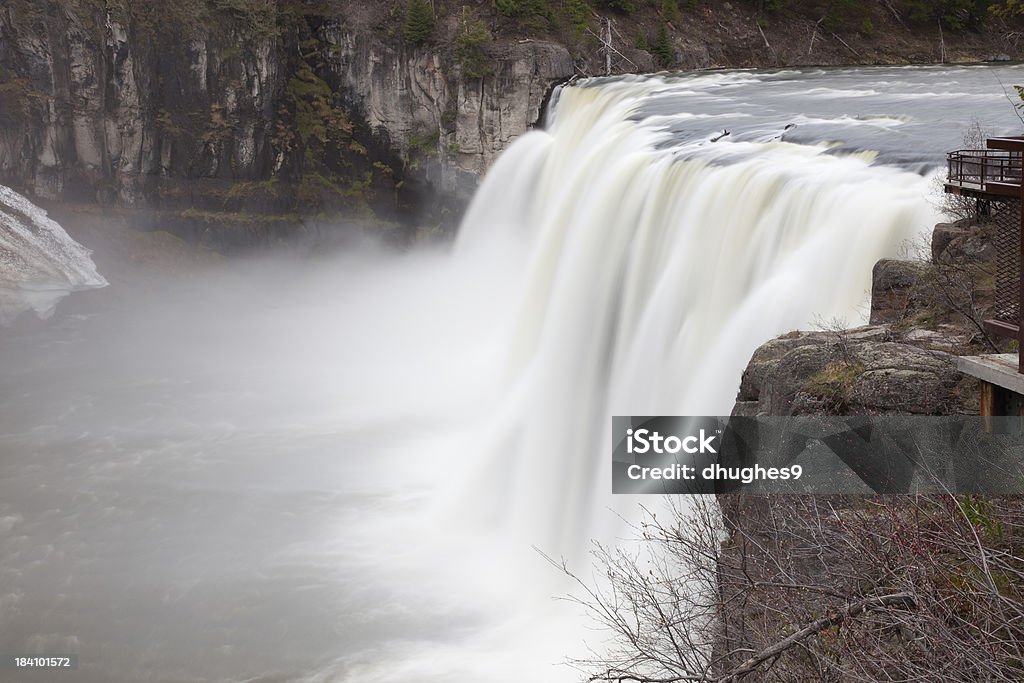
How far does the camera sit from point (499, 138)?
38.4 m

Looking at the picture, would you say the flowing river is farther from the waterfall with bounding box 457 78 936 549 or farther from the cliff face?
the cliff face

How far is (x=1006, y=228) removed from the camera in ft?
43.5

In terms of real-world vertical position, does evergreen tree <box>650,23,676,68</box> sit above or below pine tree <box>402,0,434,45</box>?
below

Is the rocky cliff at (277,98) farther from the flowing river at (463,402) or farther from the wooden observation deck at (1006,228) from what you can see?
the wooden observation deck at (1006,228)

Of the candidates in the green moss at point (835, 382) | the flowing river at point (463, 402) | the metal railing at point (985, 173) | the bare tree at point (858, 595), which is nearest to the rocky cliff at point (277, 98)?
the flowing river at point (463, 402)

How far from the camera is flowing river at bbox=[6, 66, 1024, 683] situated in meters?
17.1

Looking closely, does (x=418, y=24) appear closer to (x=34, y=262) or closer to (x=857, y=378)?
(x=34, y=262)

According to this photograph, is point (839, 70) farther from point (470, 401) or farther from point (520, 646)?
point (520, 646)

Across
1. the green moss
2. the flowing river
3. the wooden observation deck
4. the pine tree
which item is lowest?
the flowing river

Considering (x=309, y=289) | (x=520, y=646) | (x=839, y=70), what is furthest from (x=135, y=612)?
(x=839, y=70)

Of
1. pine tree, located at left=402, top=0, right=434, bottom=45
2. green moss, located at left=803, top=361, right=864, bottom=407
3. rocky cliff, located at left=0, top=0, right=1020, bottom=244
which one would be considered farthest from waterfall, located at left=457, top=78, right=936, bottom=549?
pine tree, located at left=402, top=0, right=434, bottom=45

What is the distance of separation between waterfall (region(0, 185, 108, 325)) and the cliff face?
1505 mm

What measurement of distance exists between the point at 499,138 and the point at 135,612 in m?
24.1

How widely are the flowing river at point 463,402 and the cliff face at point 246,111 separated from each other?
4407 millimetres
